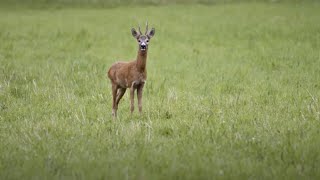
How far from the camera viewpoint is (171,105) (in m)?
11.3

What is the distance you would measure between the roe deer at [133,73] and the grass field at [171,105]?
1.45ft

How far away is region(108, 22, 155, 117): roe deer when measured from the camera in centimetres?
1027

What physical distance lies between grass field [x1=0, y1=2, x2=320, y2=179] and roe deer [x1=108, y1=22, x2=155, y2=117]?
441 millimetres

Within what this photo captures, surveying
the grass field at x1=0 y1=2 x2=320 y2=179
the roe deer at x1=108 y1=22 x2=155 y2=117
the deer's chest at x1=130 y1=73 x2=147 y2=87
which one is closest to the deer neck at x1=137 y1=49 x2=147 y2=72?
the roe deer at x1=108 y1=22 x2=155 y2=117

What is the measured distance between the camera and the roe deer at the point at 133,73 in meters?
10.3

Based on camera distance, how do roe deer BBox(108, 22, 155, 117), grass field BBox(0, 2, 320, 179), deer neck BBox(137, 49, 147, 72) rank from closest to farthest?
1. grass field BBox(0, 2, 320, 179)
2. roe deer BBox(108, 22, 155, 117)
3. deer neck BBox(137, 49, 147, 72)

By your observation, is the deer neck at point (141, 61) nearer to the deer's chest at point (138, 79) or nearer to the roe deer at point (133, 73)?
the roe deer at point (133, 73)

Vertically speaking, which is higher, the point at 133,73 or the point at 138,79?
the point at 133,73

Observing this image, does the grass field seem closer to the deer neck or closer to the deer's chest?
the deer's chest

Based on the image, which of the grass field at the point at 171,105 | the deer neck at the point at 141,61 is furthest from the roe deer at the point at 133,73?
the grass field at the point at 171,105

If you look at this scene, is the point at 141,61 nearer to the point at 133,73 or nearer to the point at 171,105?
the point at 133,73

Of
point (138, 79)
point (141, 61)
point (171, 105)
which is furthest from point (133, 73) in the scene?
point (171, 105)

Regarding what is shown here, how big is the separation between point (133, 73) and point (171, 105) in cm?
128

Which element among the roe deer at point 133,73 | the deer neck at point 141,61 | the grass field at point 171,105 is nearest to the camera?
the grass field at point 171,105
